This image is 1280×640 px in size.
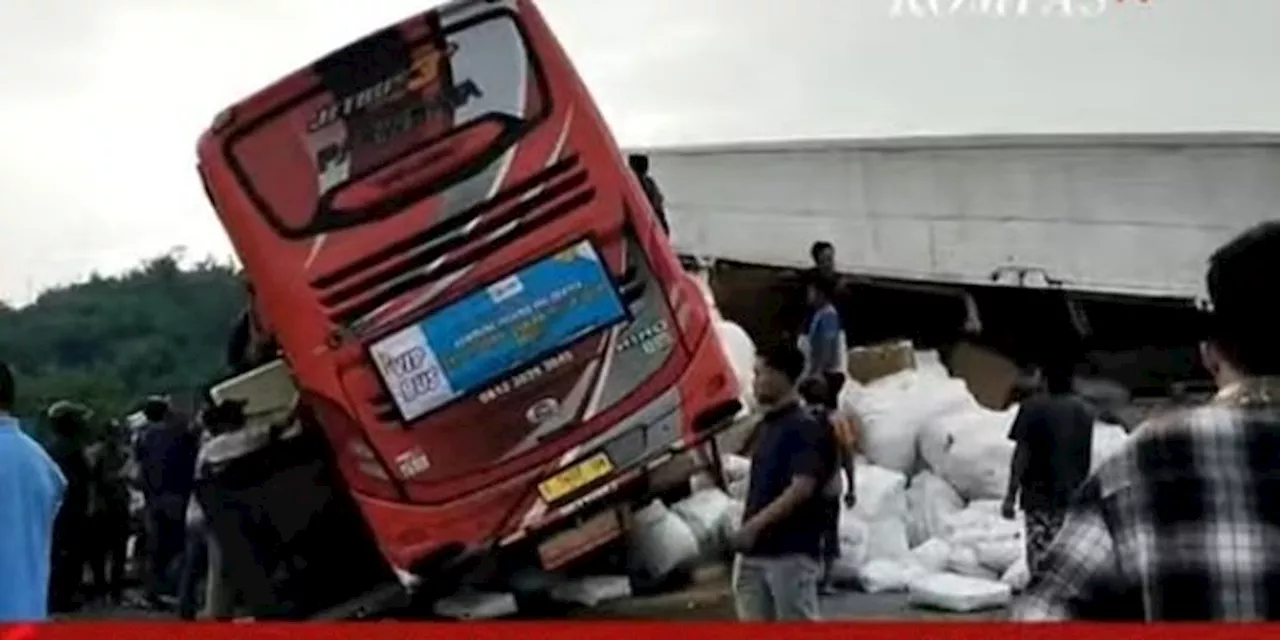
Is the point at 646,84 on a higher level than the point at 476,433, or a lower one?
higher

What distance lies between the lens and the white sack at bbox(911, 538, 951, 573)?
7.40 ft

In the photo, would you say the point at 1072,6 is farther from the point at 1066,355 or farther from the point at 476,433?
the point at 476,433

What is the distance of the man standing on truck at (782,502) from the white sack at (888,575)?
0.06 m

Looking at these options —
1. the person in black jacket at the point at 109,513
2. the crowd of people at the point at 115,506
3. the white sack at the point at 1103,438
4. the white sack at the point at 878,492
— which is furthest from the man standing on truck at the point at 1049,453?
the person in black jacket at the point at 109,513

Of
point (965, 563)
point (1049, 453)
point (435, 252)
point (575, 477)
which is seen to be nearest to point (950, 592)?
point (965, 563)

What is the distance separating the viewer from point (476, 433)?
7.41 feet

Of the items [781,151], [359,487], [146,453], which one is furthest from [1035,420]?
[146,453]

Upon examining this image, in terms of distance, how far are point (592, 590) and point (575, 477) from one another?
0.12 m

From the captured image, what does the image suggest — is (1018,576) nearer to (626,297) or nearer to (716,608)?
(716,608)

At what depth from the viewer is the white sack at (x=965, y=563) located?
7.32ft

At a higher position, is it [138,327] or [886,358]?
[138,327]

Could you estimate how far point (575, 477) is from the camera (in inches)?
88.6

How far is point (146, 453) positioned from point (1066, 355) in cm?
94

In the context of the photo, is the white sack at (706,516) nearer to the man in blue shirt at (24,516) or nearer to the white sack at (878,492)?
the white sack at (878,492)
